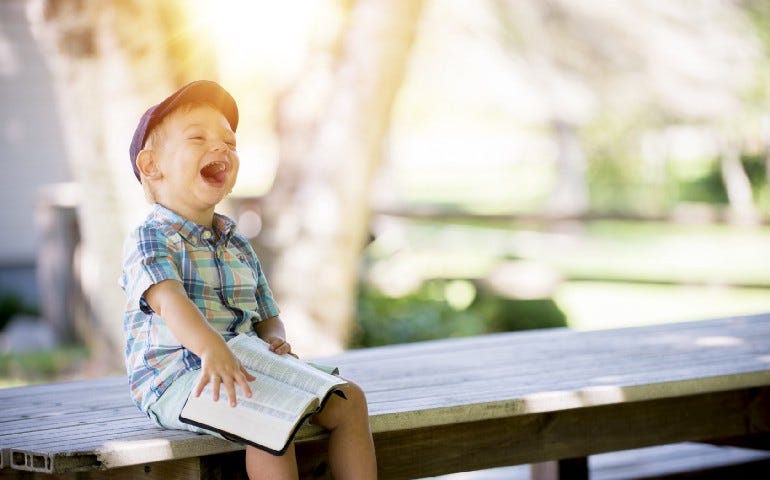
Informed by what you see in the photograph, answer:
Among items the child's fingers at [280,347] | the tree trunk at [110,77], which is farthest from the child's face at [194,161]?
the tree trunk at [110,77]

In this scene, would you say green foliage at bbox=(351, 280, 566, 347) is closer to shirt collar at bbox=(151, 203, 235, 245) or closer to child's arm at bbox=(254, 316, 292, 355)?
child's arm at bbox=(254, 316, 292, 355)

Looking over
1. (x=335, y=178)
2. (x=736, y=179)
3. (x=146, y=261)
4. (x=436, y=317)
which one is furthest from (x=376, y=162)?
(x=736, y=179)

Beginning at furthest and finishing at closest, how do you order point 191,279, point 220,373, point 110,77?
1. point 110,77
2. point 191,279
3. point 220,373

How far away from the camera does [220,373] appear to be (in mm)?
2311

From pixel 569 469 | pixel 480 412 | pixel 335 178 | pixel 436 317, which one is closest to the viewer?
pixel 480 412

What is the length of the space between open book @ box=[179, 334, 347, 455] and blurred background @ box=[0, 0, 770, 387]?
4230 mm

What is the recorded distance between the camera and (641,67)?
16.4 meters

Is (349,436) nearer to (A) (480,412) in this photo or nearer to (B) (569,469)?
(A) (480,412)

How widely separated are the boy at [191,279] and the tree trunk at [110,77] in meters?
3.84

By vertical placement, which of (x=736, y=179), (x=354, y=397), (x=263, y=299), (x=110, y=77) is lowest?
(x=354, y=397)

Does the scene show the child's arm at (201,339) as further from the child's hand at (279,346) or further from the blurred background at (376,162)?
the blurred background at (376,162)

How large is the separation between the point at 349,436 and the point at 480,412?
1.34 feet

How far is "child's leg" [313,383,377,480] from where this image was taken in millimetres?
2438

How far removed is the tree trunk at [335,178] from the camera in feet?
22.2
